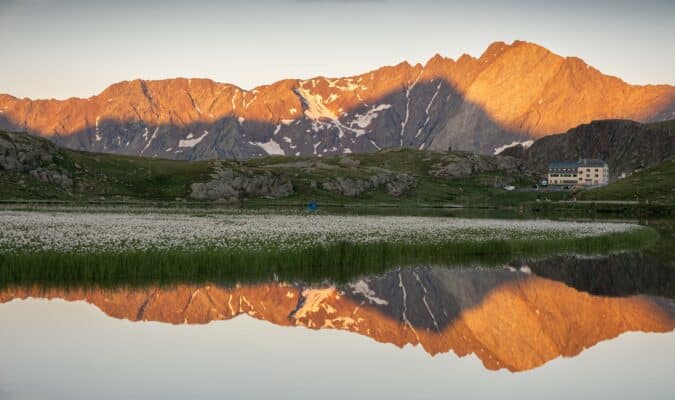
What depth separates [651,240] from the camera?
8712cm

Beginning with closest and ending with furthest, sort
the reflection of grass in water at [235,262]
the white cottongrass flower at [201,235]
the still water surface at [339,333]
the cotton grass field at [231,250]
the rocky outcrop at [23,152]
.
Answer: the still water surface at [339,333], the reflection of grass in water at [235,262], the cotton grass field at [231,250], the white cottongrass flower at [201,235], the rocky outcrop at [23,152]

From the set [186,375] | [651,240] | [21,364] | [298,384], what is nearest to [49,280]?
[21,364]

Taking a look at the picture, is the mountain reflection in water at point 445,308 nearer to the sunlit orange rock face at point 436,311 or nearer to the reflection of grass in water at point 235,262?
the sunlit orange rock face at point 436,311

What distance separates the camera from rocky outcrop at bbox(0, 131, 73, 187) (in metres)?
183

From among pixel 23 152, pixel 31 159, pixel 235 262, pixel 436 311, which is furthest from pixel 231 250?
pixel 23 152

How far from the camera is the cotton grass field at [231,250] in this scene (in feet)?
142

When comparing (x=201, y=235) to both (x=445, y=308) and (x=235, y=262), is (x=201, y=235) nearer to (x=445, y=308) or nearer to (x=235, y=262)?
(x=235, y=262)

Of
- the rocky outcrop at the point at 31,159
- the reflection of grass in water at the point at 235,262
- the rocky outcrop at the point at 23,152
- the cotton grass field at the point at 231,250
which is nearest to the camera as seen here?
the reflection of grass in water at the point at 235,262

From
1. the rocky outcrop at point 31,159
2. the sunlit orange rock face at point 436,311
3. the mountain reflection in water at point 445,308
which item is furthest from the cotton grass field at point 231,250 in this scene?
the rocky outcrop at point 31,159

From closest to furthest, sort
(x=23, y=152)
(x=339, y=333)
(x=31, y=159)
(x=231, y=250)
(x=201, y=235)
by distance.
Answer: (x=339, y=333) → (x=231, y=250) → (x=201, y=235) → (x=31, y=159) → (x=23, y=152)

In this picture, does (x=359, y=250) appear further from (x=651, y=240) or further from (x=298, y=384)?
(x=651, y=240)

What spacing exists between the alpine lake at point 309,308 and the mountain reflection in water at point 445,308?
0.48 ft

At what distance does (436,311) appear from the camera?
40031 mm

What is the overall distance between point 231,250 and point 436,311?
53.1 feet
